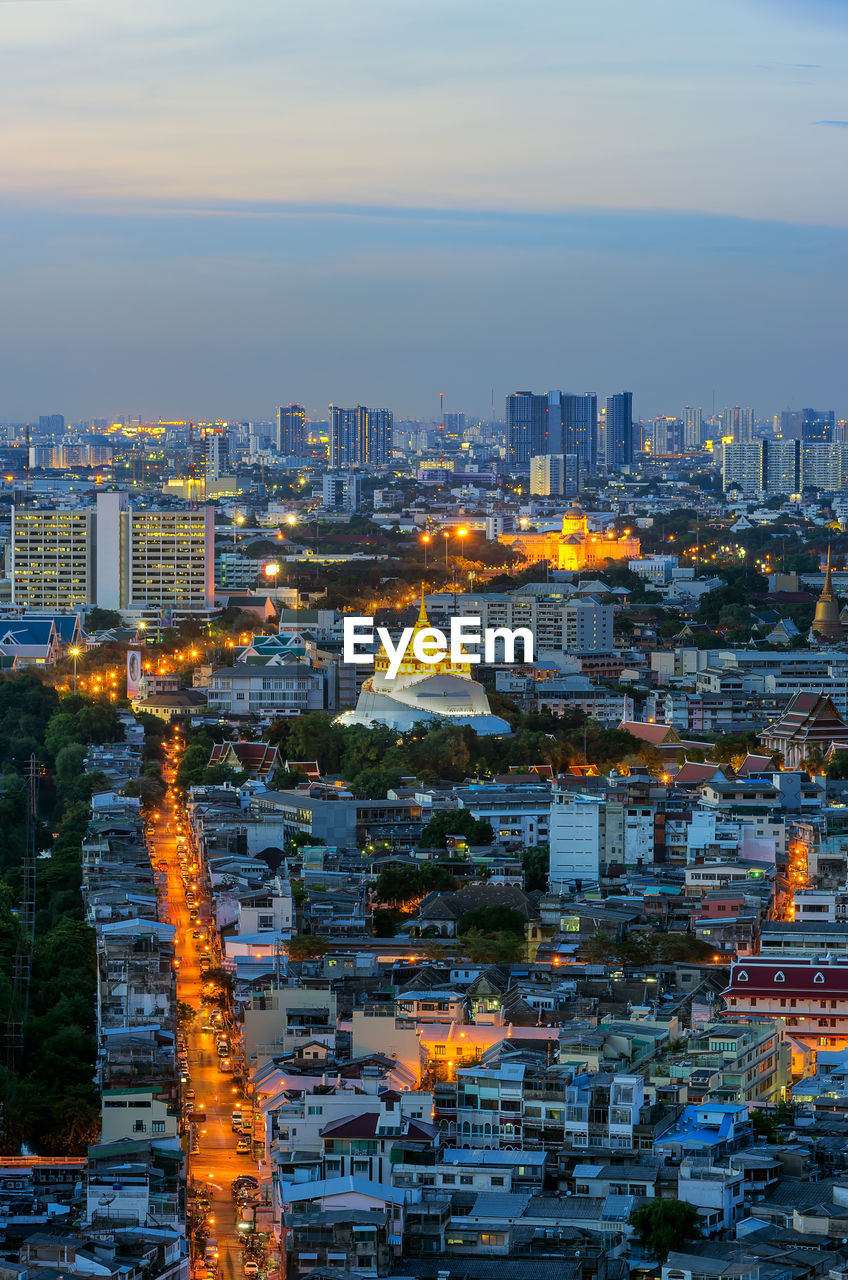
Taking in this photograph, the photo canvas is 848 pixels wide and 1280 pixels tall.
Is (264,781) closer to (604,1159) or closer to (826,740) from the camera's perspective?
(826,740)

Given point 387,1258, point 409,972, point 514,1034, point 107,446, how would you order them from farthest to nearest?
1. point 107,446
2. point 409,972
3. point 514,1034
4. point 387,1258

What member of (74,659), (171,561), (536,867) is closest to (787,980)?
(536,867)

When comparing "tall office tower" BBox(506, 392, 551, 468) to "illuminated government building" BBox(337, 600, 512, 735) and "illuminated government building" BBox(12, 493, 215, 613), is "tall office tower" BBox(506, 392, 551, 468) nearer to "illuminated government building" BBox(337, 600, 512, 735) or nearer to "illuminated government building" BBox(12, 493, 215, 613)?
"illuminated government building" BBox(12, 493, 215, 613)

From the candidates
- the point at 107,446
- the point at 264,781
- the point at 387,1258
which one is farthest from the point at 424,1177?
the point at 107,446

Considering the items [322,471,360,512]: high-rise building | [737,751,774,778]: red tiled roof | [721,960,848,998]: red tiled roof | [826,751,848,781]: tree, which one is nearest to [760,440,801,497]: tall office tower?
Result: [322,471,360,512]: high-rise building

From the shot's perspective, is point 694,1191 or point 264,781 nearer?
point 694,1191

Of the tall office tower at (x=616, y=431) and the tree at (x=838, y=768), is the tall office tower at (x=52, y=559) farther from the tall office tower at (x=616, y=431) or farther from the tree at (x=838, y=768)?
the tall office tower at (x=616, y=431)

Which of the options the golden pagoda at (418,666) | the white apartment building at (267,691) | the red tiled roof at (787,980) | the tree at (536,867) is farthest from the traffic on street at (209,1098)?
the white apartment building at (267,691)

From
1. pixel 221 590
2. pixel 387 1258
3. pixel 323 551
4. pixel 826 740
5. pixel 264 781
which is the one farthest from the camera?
pixel 323 551
